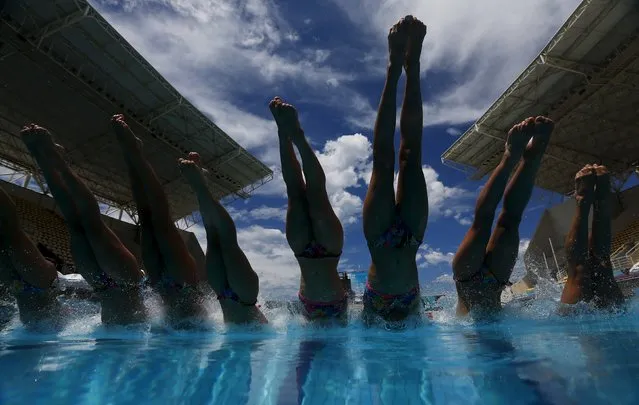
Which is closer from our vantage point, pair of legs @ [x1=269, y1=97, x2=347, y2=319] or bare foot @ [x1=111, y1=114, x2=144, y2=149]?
pair of legs @ [x1=269, y1=97, x2=347, y2=319]

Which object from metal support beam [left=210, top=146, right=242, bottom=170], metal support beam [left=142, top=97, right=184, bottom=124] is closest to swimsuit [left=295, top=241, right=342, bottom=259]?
metal support beam [left=142, top=97, right=184, bottom=124]

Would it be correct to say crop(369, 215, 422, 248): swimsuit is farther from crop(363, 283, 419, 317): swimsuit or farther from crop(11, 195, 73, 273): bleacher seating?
crop(11, 195, 73, 273): bleacher seating

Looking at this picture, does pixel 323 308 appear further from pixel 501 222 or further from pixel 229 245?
pixel 501 222

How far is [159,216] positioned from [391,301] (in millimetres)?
2401

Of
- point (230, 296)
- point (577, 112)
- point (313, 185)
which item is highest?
point (577, 112)

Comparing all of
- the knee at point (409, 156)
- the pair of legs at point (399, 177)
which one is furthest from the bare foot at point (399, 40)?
the knee at point (409, 156)

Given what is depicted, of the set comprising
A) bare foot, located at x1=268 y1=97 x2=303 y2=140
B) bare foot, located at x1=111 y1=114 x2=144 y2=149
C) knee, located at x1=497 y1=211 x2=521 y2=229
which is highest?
bare foot, located at x1=111 y1=114 x2=144 y2=149

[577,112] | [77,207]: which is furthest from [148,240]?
[577,112]

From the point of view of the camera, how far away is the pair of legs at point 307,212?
10.3ft

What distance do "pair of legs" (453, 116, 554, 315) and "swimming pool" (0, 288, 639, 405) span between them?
0.40 meters

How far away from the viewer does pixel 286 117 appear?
122 inches

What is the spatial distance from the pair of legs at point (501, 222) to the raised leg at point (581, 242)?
0.65 m

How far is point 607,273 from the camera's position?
369cm

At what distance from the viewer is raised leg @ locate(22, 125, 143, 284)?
12.4ft
